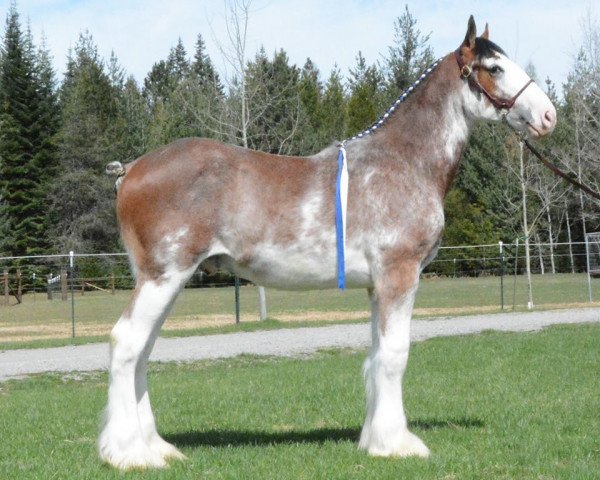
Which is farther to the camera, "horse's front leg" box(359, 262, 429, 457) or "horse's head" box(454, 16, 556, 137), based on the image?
"horse's head" box(454, 16, 556, 137)

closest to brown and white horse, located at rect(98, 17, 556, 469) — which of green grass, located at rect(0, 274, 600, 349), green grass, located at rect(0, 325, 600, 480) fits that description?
green grass, located at rect(0, 325, 600, 480)

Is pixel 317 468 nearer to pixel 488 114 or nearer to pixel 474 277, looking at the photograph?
pixel 488 114

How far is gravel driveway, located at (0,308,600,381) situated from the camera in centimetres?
1529

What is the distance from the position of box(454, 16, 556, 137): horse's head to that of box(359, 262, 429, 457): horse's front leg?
1317 millimetres

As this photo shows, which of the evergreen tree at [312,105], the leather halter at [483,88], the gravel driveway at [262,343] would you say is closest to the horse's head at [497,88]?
the leather halter at [483,88]

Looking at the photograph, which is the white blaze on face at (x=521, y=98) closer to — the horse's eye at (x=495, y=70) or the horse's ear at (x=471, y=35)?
the horse's eye at (x=495, y=70)

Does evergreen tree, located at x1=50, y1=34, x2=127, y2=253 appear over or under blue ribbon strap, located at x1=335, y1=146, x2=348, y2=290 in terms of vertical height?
over

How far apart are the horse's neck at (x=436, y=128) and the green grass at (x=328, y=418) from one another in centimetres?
201

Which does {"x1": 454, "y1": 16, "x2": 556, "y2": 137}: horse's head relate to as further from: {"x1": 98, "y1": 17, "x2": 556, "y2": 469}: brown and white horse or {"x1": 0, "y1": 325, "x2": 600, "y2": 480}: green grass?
{"x1": 0, "y1": 325, "x2": 600, "y2": 480}: green grass

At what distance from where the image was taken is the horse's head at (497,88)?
6.38m

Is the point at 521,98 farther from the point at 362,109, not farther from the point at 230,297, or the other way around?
the point at 362,109

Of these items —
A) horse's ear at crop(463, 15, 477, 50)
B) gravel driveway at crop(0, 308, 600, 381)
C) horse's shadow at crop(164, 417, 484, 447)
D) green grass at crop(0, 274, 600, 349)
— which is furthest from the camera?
green grass at crop(0, 274, 600, 349)

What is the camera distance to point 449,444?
6.65m

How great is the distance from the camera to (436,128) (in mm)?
6531
